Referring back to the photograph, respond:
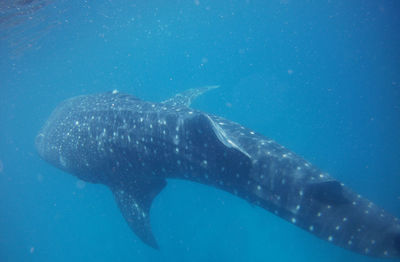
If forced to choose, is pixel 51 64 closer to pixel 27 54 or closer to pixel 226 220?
pixel 27 54

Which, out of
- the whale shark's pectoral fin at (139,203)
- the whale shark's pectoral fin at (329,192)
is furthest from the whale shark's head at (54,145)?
the whale shark's pectoral fin at (329,192)

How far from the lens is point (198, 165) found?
5.09 metres

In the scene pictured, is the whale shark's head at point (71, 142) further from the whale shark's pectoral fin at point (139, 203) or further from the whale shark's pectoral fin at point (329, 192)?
the whale shark's pectoral fin at point (329, 192)

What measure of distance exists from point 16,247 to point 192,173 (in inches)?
1571

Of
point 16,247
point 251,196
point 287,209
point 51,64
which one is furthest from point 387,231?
point 51,64

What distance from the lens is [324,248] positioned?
1694cm

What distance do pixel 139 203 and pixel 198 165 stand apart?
313cm

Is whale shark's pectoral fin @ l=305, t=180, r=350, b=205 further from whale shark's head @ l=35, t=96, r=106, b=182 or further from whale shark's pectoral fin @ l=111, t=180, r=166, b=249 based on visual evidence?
whale shark's head @ l=35, t=96, r=106, b=182

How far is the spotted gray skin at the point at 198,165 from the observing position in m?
3.60

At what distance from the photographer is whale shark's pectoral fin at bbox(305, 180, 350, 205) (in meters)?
3.61

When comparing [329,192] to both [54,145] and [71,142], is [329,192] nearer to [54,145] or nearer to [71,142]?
[71,142]

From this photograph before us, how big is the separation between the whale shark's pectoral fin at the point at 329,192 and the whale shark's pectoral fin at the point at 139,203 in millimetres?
4221

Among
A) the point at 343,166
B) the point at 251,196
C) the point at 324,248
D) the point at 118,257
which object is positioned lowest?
the point at 118,257

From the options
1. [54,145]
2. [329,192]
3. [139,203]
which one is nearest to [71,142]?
[54,145]
